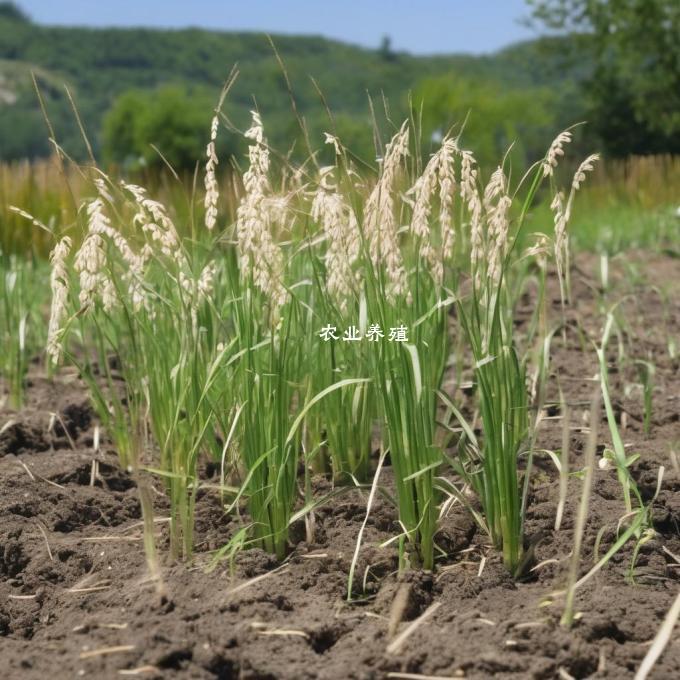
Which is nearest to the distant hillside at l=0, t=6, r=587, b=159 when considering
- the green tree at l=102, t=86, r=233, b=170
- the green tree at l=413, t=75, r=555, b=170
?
the green tree at l=102, t=86, r=233, b=170

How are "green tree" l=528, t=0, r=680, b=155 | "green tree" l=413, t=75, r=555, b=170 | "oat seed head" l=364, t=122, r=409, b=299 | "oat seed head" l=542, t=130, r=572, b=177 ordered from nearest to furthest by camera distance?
"oat seed head" l=542, t=130, r=572, b=177, "oat seed head" l=364, t=122, r=409, b=299, "green tree" l=528, t=0, r=680, b=155, "green tree" l=413, t=75, r=555, b=170

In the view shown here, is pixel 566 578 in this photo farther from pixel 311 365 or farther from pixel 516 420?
pixel 311 365

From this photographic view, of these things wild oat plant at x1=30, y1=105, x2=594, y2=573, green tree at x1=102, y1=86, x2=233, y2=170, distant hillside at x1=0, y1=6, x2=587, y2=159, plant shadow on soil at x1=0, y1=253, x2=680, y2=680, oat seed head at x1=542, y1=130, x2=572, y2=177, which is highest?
distant hillside at x1=0, y1=6, x2=587, y2=159

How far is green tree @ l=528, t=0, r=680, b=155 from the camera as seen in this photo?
915 inches

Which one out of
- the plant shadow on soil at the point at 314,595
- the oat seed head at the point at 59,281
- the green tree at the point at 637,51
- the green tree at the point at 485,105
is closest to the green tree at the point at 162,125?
the green tree at the point at 485,105

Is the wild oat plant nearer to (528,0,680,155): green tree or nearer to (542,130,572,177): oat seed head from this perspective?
(542,130,572,177): oat seed head

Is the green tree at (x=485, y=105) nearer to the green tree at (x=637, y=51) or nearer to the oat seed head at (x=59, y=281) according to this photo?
the green tree at (x=637, y=51)

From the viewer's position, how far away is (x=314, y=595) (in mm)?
1860

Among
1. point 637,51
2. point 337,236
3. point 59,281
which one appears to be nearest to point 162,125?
point 637,51

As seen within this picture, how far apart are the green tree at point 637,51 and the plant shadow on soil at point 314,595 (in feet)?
73.6

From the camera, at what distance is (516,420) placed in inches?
74.9

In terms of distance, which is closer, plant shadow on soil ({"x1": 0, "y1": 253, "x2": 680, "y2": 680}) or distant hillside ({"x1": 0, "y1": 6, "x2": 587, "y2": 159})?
plant shadow on soil ({"x1": 0, "y1": 253, "x2": 680, "y2": 680})

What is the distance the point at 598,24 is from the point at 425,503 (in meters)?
24.8

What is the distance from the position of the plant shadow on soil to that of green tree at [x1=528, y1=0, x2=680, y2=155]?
22435mm
